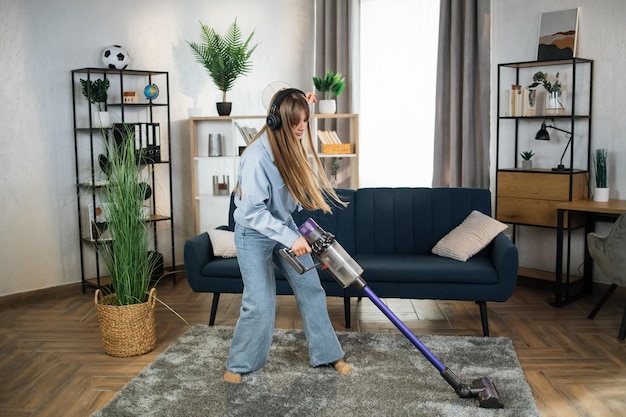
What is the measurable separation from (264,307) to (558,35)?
3.15m

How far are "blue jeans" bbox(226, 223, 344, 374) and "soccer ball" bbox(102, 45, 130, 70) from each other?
8.61ft

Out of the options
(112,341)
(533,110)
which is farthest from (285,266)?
(533,110)

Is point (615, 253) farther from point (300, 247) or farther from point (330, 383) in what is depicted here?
point (300, 247)

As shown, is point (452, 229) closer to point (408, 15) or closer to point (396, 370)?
point (396, 370)

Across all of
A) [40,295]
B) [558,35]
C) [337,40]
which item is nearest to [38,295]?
[40,295]

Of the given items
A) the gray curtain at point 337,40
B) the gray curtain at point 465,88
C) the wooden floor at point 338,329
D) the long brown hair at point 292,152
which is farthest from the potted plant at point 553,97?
the long brown hair at point 292,152

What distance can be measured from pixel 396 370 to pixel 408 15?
11.1ft

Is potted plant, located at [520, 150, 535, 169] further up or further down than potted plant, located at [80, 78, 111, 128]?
further down

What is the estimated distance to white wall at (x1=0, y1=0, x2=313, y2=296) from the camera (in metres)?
5.03

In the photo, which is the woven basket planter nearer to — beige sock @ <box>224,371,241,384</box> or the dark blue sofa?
the dark blue sofa

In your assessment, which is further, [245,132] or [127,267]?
[245,132]

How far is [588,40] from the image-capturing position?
4961 mm

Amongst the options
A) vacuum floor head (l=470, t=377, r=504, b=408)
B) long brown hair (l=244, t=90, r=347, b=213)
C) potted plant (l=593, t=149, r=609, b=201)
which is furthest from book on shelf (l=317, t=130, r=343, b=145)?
vacuum floor head (l=470, t=377, r=504, b=408)

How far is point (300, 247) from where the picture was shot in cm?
299
